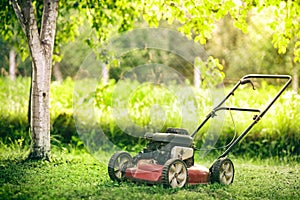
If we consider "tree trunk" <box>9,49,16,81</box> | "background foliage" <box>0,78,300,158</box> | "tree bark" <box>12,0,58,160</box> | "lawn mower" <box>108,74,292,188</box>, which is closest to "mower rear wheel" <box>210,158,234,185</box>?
"lawn mower" <box>108,74,292,188</box>

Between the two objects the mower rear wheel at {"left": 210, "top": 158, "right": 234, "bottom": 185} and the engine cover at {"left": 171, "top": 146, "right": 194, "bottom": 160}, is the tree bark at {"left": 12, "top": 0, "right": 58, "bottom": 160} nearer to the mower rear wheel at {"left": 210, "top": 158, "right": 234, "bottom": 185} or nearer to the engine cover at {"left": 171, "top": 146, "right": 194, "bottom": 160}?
the engine cover at {"left": 171, "top": 146, "right": 194, "bottom": 160}

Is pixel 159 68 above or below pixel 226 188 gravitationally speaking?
above

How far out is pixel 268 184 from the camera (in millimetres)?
5672

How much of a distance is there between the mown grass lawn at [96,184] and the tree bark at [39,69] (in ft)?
0.81

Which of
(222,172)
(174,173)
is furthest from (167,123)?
(174,173)

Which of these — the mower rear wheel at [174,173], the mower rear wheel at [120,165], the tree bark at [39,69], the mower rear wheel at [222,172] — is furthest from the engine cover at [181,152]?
the tree bark at [39,69]

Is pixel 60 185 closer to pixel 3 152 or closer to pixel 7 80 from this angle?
pixel 3 152

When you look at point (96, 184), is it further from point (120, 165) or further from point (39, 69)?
point (39, 69)

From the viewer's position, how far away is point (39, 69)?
606 cm

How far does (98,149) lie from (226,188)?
10.3 feet

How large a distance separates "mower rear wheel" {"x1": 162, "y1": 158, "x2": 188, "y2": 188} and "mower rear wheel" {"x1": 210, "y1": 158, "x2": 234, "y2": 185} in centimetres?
38

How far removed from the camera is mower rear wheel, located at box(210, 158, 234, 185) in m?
5.25

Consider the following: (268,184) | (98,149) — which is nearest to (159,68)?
(98,149)

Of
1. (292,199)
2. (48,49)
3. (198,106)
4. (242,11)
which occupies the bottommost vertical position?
(292,199)
